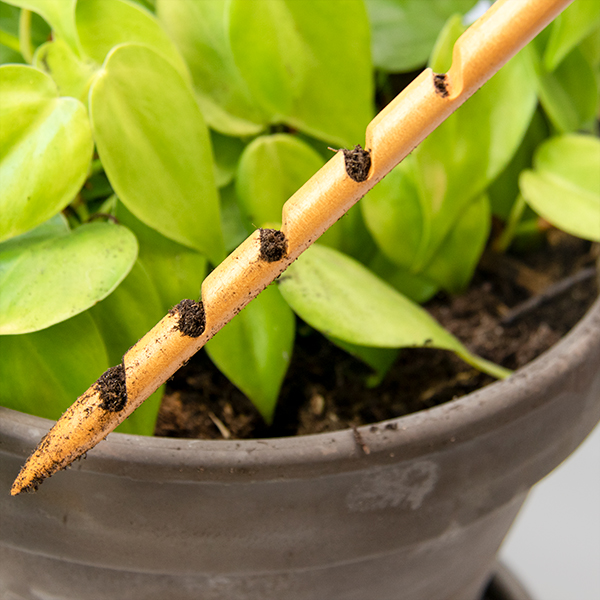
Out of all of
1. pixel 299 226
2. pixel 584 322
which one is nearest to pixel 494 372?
pixel 584 322

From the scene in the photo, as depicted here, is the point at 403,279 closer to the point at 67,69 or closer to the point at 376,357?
the point at 376,357

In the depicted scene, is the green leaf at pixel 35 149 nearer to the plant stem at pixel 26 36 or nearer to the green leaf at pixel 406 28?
the plant stem at pixel 26 36

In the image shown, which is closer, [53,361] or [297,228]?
[297,228]

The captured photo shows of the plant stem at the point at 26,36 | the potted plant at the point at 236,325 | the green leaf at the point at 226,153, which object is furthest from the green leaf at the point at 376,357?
the plant stem at the point at 26,36

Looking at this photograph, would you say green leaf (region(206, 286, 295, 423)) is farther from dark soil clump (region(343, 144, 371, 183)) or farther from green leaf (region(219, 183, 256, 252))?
dark soil clump (region(343, 144, 371, 183))

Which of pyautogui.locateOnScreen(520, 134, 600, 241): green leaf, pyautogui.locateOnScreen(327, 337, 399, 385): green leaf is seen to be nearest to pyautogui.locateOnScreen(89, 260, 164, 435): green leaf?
pyautogui.locateOnScreen(327, 337, 399, 385): green leaf

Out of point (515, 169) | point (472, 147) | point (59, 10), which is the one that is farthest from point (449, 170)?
point (59, 10)
